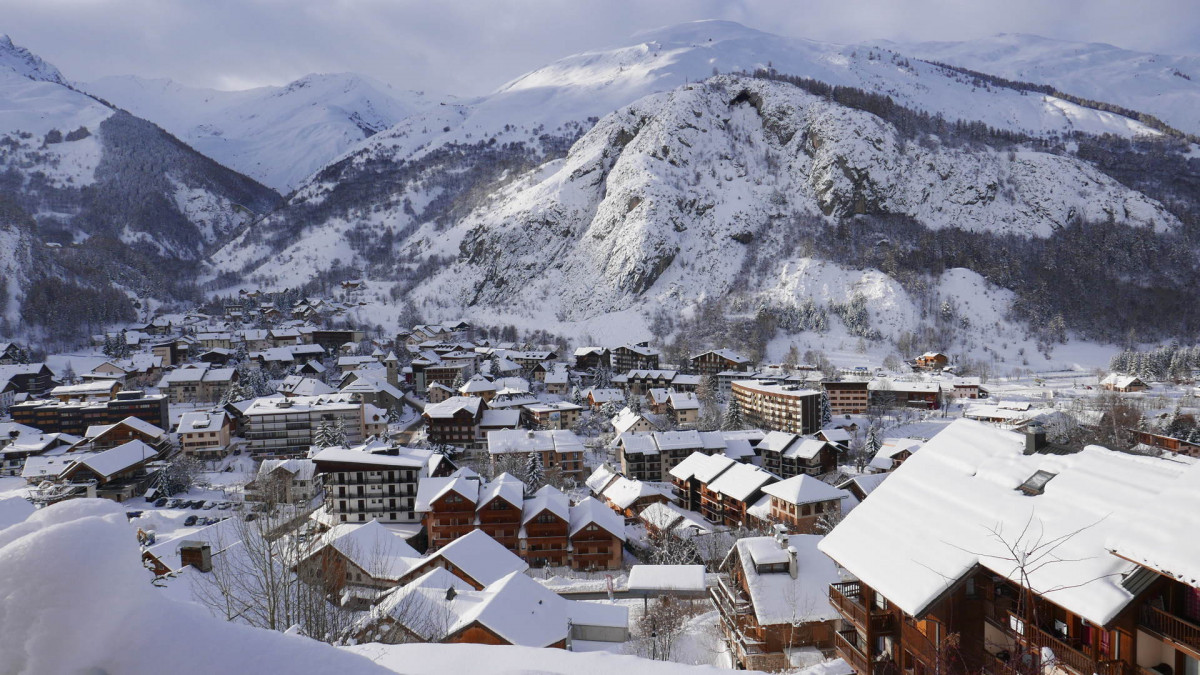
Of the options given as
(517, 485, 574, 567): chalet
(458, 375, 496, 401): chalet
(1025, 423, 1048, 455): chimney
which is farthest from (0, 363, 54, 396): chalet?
(1025, 423, 1048, 455): chimney

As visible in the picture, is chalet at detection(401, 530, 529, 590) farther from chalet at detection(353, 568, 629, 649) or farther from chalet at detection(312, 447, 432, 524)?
chalet at detection(312, 447, 432, 524)

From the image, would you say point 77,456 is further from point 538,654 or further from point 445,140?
point 445,140

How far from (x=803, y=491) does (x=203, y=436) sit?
105 ft

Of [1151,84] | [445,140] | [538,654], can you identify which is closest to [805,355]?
[538,654]

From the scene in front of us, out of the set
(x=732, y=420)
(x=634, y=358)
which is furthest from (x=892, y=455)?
(x=634, y=358)

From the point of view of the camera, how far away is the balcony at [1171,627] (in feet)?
15.5

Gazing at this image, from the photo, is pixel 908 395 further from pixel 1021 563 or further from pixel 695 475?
pixel 1021 563

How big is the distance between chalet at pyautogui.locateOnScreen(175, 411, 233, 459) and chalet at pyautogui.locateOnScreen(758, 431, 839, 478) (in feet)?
97.9

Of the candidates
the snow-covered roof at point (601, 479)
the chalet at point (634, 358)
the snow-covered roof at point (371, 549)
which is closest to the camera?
the snow-covered roof at point (371, 549)

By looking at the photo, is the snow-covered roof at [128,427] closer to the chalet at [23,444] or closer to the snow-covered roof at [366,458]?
the chalet at [23,444]

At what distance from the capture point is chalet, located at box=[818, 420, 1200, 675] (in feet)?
15.9

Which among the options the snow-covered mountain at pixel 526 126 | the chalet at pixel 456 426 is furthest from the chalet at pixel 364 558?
the snow-covered mountain at pixel 526 126

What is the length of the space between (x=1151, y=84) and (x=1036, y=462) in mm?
186942

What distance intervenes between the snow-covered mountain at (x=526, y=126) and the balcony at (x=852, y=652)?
9885 centimetres
